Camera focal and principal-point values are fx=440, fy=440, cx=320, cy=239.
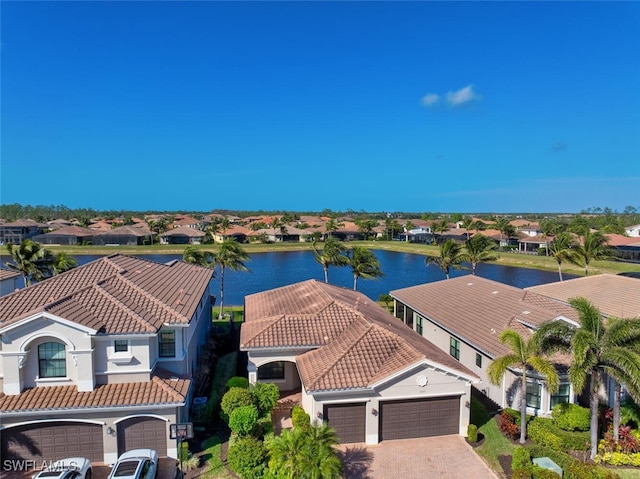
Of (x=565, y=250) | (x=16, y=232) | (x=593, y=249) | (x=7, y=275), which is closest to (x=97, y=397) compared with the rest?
(x=7, y=275)

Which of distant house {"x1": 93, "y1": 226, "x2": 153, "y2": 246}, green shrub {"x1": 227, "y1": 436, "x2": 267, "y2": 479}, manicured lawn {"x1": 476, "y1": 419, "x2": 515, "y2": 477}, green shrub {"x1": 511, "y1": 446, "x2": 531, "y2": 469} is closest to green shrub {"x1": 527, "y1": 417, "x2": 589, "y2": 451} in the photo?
manicured lawn {"x1": 476, "y1": 419, "x2": 515, "y2": 477}

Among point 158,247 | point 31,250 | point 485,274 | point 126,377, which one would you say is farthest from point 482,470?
point 158,247

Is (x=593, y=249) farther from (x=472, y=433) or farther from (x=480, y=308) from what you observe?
(x=472, y=433)

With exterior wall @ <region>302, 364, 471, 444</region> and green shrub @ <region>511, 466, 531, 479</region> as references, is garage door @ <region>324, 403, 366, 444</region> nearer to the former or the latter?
exterior wall @ <region>302, 364, 471, 444</region>

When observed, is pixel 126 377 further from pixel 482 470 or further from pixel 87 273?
pixel 482 470

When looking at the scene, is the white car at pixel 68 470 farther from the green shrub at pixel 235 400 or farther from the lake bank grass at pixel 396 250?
the lake bank grass at pixel 396 250

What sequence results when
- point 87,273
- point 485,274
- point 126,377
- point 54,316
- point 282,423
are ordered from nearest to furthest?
point 54,316 < point 126,377 < point 282,423 < point 87,273 < point 485,274
